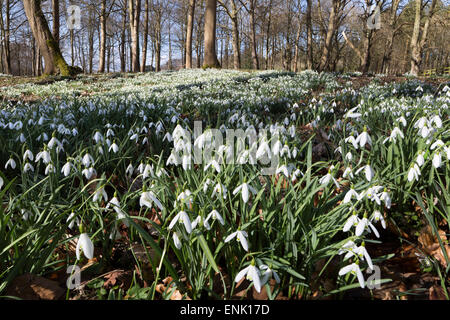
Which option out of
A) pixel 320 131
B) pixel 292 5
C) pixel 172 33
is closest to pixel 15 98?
pixel 320 131

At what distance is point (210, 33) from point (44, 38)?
8.41 metres

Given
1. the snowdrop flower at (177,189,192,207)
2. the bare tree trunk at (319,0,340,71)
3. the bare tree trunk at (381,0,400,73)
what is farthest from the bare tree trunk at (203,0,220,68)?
the snowdrop flower at (177,189,192,207)

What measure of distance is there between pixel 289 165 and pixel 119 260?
1.06 meters

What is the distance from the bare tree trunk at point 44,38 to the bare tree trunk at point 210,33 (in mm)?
7369

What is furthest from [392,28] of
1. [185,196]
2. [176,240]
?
[176,240]

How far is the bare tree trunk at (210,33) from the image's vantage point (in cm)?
1672

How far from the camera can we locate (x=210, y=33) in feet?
55.4

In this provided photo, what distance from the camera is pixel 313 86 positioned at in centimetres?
724

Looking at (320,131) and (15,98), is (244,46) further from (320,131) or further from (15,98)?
(320,131)

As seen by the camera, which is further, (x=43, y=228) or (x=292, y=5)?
(x=292, y=5)

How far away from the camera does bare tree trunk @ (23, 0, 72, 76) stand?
11922 millimetres

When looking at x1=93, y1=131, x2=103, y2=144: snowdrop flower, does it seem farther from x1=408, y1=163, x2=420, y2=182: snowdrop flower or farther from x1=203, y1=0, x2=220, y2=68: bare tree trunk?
x1=203, y1=0, x2=220, y2=68: bare tree trunk

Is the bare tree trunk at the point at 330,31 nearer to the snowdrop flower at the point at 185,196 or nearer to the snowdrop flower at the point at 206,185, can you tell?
the snowdrop flower at the point at 206,185

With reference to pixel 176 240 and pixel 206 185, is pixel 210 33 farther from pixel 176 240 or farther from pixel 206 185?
pixel 176 240
